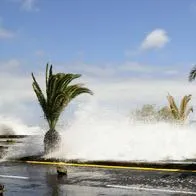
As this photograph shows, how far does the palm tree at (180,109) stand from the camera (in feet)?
145

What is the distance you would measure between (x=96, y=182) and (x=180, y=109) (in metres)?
33.1

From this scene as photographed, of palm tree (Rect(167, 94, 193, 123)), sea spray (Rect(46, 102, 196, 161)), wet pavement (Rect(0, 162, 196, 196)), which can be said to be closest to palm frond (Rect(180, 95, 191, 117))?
palm tree (Rect(167, 94, 193, 123))

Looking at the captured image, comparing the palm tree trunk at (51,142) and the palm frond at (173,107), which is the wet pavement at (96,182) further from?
the palm frond at (173,107)

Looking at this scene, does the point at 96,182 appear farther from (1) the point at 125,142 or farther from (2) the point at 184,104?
Answer: (2) the point at 184,104

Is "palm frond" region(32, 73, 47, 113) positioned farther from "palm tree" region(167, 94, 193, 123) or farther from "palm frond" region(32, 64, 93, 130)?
"palm tree" region(167, 94, 193, 123)

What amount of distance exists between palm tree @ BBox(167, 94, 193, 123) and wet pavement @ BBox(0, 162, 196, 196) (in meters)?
28.2

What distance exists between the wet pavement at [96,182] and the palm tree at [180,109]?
28198 mm

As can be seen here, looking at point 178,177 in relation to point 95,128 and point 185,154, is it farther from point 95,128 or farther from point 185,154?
point 95,128

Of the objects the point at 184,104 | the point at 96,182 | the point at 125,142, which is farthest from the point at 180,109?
the point at 96,182

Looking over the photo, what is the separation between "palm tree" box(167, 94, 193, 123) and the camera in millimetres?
44094

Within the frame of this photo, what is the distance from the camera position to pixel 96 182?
44.1 ft

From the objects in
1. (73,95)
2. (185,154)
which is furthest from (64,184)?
(73,95)

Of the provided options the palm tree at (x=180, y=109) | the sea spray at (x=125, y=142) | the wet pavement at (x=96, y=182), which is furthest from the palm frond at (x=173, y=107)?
the wet pavement at (x=96, y=182)

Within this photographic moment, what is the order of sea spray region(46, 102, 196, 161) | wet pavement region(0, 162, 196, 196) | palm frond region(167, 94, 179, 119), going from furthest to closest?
palm frond region(167, 94, 179, 119) < sea spray region(46, 102, 196, 161) < wet pavement region(0, 162, 196, 196)
